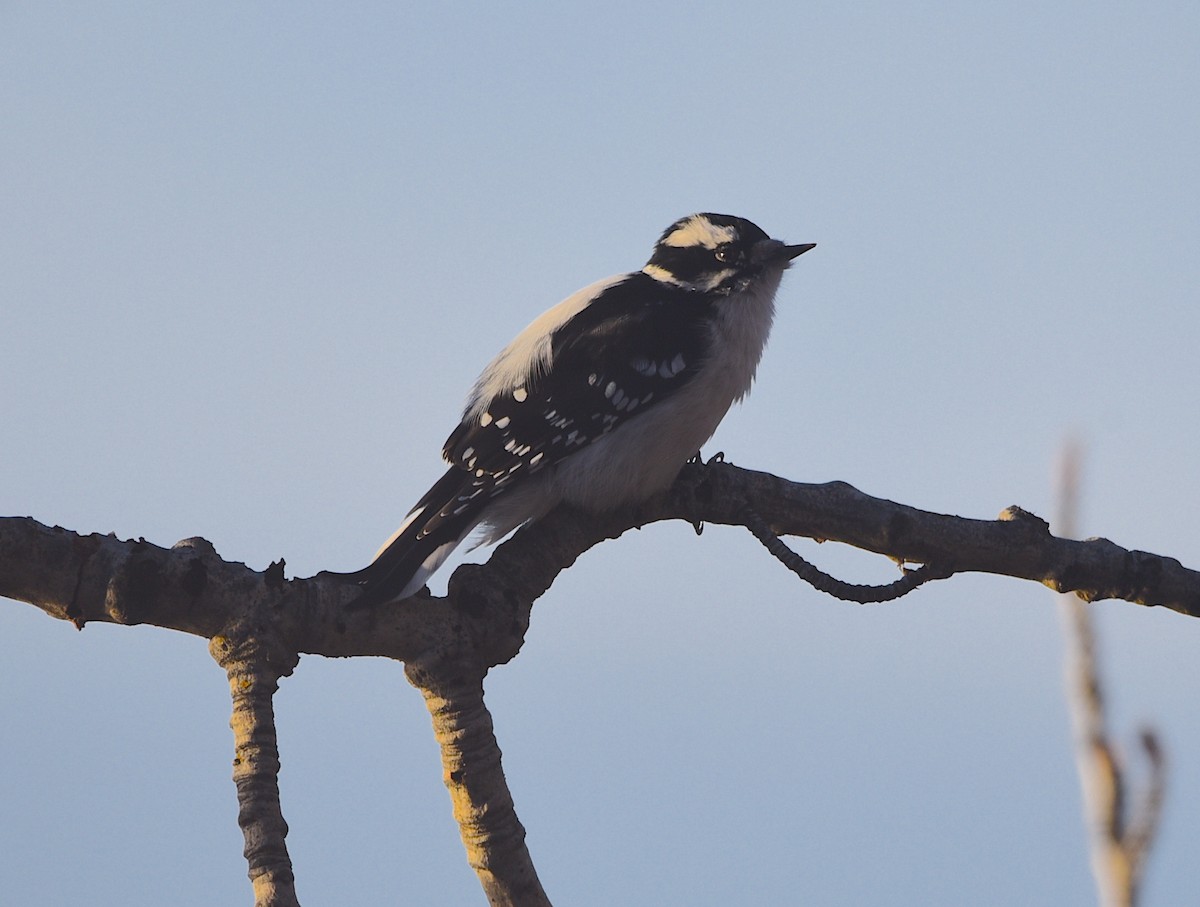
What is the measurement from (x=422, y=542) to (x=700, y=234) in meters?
2.04

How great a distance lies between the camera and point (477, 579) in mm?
3834

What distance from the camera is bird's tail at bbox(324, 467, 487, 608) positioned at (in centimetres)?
362

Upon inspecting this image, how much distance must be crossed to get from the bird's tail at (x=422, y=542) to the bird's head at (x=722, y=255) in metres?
1.41

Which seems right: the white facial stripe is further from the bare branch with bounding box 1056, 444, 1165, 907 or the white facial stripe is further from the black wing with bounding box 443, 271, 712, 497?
the bare branch with bounding box 1056, 444, 1165, 907

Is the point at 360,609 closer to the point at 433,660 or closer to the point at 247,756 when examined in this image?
the point at 433,660

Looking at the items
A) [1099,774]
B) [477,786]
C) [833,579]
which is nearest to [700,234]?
[833,579]

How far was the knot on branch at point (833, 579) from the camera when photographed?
157 inches

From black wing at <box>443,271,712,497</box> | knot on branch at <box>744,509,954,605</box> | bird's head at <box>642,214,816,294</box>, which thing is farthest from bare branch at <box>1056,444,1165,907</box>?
bird's head at <box>642,214,816,294</box>

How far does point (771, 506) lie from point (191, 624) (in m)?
1.93

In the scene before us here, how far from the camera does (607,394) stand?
467 centimetres

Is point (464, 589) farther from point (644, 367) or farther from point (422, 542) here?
point (644, 367)

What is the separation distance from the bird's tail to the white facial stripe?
1539mm

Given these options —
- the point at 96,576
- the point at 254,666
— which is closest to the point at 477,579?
the point at 254,666

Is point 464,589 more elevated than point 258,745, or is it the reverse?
point 464,589
